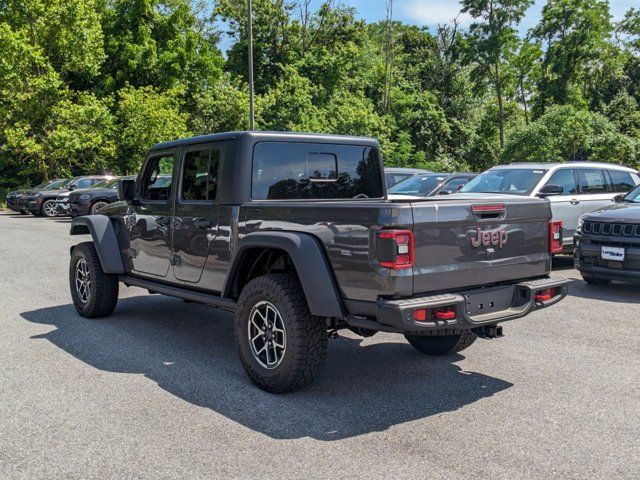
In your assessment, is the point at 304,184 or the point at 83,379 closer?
the point at 83,379

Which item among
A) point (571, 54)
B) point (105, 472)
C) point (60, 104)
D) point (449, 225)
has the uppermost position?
point (571, 54)

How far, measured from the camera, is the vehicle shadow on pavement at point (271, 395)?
13.9 ft

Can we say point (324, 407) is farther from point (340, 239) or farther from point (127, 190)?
point (127, 190)

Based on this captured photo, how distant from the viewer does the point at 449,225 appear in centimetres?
429

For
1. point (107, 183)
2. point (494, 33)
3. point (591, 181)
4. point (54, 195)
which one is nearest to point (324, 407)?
point (591, 181)

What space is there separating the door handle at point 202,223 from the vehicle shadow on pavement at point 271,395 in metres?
1.14

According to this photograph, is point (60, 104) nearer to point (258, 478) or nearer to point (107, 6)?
point (107, 6)

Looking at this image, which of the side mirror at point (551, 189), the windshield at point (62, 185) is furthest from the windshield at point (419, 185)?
the windshield at point (62, 185)

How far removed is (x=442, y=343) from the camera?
18.3ft

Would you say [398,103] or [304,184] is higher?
[398,103]

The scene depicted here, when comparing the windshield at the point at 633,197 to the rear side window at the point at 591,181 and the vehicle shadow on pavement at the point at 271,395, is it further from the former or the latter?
the vehicle shadow on pavement at the point at 271,395

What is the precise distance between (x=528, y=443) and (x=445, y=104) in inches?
1757

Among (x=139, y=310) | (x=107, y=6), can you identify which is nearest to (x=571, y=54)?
(x=107, y=6)

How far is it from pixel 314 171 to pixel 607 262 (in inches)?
197
